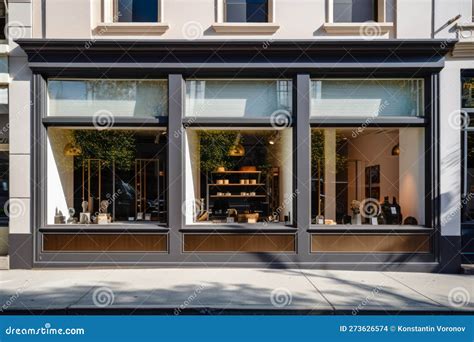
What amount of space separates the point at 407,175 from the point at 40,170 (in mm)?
8810

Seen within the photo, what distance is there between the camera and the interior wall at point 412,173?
31.7 ft

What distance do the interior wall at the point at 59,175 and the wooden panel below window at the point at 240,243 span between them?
328 centimetres

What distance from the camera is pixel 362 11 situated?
9719 millimetres

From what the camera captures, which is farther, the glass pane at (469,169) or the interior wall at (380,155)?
the interior wall at (380,155)

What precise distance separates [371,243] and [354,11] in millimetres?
5522

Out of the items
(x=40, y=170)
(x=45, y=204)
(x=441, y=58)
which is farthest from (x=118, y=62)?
(x=441, y=58)

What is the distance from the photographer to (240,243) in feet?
30.9

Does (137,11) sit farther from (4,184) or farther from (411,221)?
(411,221)

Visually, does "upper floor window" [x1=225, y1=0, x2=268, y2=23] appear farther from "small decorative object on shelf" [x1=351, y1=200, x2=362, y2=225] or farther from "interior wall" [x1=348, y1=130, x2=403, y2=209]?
"small decorative object on shelf" [x1=351, y1=200, x2=362, y2=225]

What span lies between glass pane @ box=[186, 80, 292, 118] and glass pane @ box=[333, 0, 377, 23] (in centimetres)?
209

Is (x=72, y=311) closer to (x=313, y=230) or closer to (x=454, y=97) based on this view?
(x=313, y=230)

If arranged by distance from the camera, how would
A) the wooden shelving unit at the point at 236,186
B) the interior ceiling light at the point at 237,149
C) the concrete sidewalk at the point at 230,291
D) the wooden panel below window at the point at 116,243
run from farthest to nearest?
the wooden shelving unit at the point at 236,186 → the interior ceiling light at the point at 237,149 → the wooden panel below window at the point at 116,243 → the concrete sidewalk at the point at 230,291

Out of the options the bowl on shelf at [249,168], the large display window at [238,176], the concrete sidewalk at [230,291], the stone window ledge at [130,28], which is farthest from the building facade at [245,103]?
the bowl on shelf at [249,168]

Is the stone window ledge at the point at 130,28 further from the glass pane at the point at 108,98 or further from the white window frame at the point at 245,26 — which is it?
the white window frame at the point at 245,26
